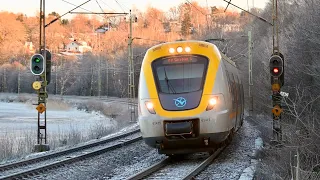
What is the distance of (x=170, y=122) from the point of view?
12250 mm

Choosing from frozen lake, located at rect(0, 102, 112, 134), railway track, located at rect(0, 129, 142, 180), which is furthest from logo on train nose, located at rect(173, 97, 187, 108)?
frozen lake, located at rect(0, 102, 112, 134)

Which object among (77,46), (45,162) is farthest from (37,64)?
(77,46)

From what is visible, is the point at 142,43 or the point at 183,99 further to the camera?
the point at 142,43

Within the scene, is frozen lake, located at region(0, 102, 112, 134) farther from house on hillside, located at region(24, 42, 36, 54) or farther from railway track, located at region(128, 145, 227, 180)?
house on hillside, located at region(24, 42, 36, 54)

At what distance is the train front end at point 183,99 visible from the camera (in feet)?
40.1

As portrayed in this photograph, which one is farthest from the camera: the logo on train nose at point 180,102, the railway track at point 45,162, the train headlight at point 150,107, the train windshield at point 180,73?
the train windshield at point 180,73

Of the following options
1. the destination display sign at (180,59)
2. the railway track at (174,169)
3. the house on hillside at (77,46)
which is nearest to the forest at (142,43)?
the house on hillside at (77,46)

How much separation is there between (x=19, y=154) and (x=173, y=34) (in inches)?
3365

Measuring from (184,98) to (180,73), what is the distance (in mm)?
809

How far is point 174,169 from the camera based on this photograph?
12156mm

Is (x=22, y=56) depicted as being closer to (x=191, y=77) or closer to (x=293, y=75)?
(x=293, y=75)

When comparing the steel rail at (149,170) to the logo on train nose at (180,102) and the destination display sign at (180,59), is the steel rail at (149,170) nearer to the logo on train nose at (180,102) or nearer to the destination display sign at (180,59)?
the logo on train nose at (180,102)

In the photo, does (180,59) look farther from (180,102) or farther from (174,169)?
(174,169)

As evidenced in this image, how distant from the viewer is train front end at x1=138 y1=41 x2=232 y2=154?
40.1ft
